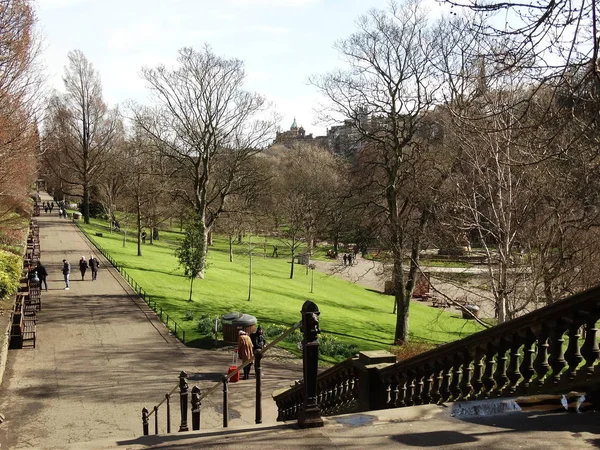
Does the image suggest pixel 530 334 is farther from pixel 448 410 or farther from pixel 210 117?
pixel 210 117

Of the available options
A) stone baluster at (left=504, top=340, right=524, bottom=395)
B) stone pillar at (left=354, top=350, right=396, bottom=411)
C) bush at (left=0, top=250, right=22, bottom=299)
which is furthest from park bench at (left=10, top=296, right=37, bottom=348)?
stone baluster at (left=504, top=340, right=524, bottom=395)

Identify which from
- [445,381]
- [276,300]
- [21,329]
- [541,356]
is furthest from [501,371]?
[276,300]

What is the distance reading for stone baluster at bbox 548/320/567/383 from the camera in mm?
5391

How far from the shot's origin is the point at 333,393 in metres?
9.05

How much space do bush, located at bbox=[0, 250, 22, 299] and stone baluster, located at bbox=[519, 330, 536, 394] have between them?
16388 mm

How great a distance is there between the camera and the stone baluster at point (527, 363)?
5.69m

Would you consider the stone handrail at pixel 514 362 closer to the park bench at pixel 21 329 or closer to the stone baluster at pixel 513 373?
the stone baluster at pixel 513 373

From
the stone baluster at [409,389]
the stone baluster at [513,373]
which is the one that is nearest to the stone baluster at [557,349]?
the stone baluster at [513,373]

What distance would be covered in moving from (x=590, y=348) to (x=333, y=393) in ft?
15.3

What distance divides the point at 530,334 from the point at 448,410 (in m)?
1.23

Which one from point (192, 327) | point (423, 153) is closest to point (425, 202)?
point (423, 153)

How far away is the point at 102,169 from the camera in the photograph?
5431 cm

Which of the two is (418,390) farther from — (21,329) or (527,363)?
(21,329)

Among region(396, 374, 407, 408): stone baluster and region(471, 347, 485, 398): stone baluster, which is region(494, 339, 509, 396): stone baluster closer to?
region(471, 347, 485, 398): stone baluster
